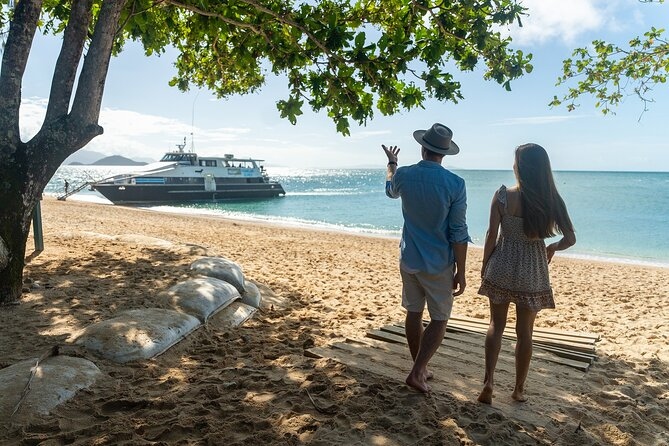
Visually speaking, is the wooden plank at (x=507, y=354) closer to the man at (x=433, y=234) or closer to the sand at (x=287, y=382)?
the sand at (x=287, y=382)

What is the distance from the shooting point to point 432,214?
9.96 ft

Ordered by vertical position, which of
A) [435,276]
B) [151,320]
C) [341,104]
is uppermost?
[341,104]

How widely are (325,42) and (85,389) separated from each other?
478 centimetres

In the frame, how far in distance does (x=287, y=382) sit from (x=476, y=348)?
2.00 meters

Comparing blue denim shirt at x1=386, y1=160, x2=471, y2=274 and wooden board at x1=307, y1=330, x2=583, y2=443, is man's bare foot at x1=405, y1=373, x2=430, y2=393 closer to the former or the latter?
wooden board at x1=307, y1=330, x2=583, y2=443

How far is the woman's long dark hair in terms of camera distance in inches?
115

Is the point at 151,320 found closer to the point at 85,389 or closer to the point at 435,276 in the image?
the point at 85,389

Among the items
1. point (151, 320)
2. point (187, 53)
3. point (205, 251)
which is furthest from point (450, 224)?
point (187, 53)

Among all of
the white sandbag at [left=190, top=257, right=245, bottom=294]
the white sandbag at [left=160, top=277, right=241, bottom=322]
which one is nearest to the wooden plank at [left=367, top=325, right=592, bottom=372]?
the white sandbag at [left=160, top=277, right=241, bottom=322]

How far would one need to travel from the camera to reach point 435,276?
3068 millimetres

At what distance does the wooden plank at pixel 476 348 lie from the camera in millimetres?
4215

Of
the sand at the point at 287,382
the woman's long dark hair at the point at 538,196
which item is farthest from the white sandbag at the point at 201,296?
the woman's long dark hair at the point at 538,196

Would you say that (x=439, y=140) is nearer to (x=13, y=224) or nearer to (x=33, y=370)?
(x=33, y=370)

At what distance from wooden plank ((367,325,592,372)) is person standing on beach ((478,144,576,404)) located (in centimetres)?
119
